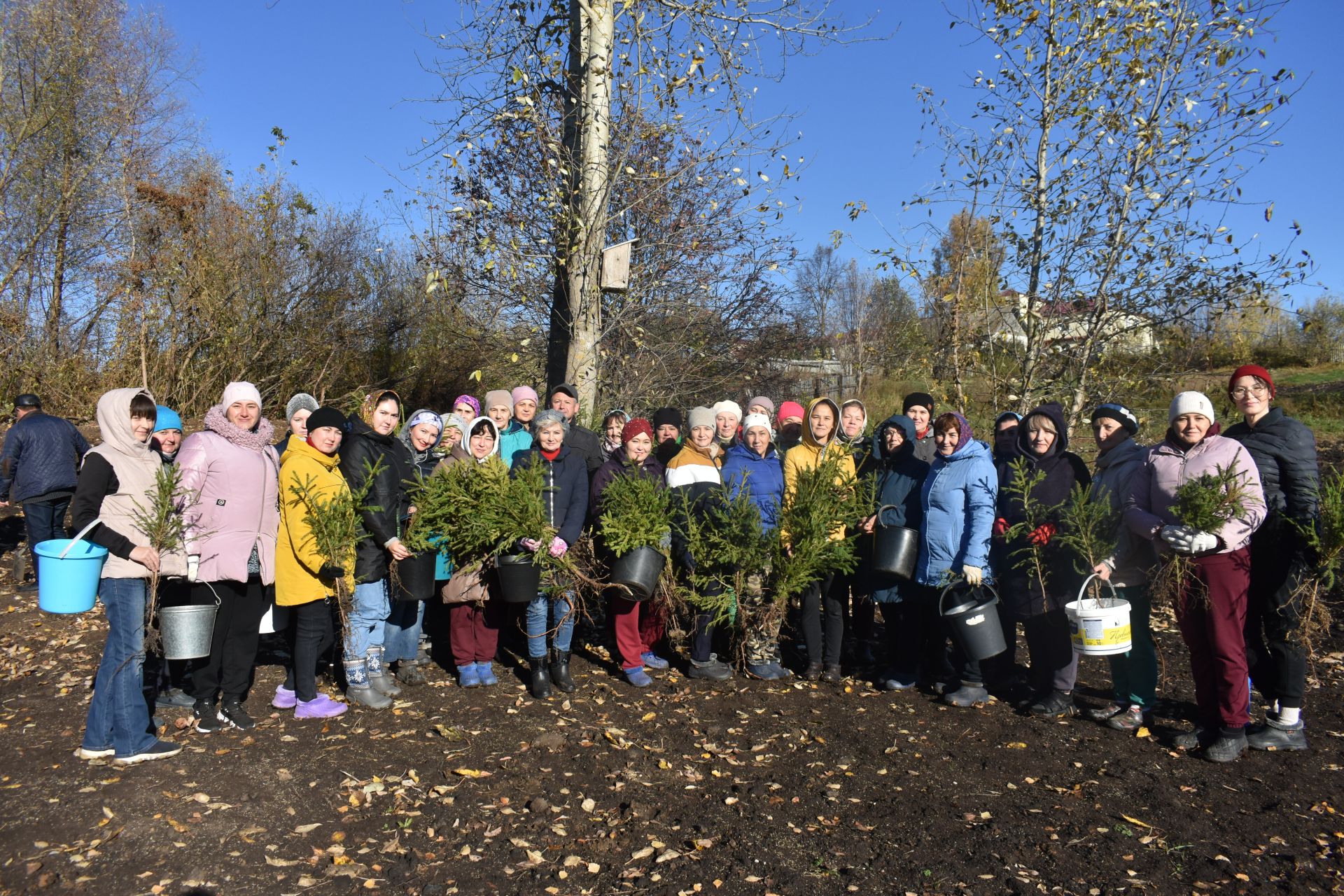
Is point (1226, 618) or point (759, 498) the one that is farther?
point (759, 498)

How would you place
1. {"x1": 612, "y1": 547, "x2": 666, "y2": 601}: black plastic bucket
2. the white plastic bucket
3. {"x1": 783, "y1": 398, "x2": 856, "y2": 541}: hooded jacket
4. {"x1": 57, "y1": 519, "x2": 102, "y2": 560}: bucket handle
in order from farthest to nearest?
1. {"x1": 783, "y1": 398, "x2": 856, "y2": 541}: hooded jacket
2. {"x1": 612, "y1": 547, "x2": 666, "y2": 601}: black plastic bucket
3. the white plastic bucket
4. {"x1": 57, "y1": 519, "x2": 102, "y2": 560}: bucket handle

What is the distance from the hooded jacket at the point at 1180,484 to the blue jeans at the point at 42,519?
8319 millimetres

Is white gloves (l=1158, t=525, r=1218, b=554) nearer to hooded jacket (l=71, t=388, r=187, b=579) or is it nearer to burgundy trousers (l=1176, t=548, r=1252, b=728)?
burgundy trousers (l=1176, t=548, r=1252, b=728)

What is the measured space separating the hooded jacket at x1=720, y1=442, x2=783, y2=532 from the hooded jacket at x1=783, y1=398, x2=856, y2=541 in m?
0.06

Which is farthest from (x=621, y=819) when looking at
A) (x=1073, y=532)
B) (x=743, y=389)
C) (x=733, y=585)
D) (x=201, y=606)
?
(x=743, y=389)

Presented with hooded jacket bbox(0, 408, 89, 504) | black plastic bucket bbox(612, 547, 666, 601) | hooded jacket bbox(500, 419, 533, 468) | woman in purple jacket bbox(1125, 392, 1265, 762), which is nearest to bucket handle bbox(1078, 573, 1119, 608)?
woman in purple jacket bbox(1125, 392, 1265, 762)

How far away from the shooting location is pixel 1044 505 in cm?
491

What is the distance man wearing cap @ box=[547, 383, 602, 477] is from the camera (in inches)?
242

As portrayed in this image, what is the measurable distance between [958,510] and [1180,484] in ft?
3.78

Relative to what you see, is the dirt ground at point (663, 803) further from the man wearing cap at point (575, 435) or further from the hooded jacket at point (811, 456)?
the man wearing cap at point (575, 435)

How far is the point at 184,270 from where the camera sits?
1120 centimetres

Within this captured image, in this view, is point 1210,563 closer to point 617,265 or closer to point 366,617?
point 366,617

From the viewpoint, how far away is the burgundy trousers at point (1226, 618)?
4.28m

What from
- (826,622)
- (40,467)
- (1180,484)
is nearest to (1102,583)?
(1180,484)
